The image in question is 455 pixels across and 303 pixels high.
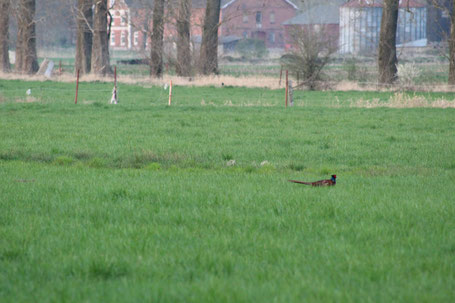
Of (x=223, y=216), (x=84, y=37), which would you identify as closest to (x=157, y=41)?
(x=84, y=37)

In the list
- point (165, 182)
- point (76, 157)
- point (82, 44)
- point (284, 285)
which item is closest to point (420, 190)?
point (165, 182)

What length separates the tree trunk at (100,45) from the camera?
4453 cm

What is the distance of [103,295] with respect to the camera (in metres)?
4.74

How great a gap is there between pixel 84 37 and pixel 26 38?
4513 millimetres

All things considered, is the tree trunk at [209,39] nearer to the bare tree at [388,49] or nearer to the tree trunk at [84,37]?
the tree trunk at [84,37]

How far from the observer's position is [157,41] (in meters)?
45.8

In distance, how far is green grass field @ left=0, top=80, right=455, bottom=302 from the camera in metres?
4.94

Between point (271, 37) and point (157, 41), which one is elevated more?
point (271, 37)

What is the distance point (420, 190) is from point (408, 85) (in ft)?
83.3

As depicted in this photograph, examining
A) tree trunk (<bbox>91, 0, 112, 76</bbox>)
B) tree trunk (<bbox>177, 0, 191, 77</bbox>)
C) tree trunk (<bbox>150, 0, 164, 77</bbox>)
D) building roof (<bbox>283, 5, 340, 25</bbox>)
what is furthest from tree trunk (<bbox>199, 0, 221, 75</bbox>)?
building roof (<bbox>283, 5, 340, 25</bbox>)

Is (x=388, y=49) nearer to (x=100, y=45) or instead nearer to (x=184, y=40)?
(x=184, y=40)

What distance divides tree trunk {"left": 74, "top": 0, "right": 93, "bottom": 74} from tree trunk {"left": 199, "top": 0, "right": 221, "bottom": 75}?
8889 millimetres

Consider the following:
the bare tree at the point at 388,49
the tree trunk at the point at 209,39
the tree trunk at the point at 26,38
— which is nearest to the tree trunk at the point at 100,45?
the tree trunk at the point at 26,38

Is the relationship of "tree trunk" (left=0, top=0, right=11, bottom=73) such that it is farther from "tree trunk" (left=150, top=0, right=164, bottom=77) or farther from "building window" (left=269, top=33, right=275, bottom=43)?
"building window" (left=269, top=33, right=275, bottom=43)
